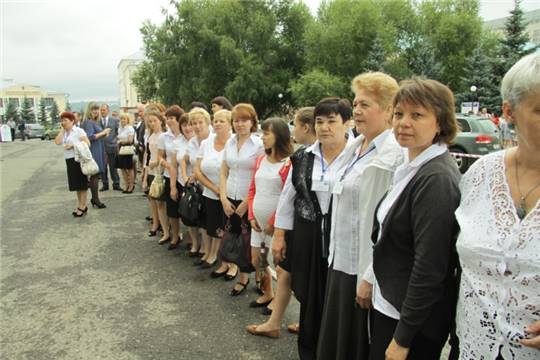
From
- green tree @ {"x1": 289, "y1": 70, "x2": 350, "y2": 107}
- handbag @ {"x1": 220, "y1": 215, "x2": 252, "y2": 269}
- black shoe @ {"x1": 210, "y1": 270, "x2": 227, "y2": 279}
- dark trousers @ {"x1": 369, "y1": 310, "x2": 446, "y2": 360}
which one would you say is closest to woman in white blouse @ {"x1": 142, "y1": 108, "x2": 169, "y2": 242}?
black shoe @ {"x1": 210, "y1": 270, "x2": 227, "y2": 279}

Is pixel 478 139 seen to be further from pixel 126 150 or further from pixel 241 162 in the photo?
pixel 241 162

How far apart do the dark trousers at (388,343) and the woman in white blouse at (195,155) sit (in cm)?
330

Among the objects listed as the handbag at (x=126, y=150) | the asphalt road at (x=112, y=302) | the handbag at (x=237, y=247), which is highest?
the handbag at (x=126, y=150)

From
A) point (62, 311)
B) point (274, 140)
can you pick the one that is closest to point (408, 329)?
point (274, 140)

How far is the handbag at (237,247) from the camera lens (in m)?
4.03

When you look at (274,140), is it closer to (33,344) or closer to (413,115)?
(413,115)

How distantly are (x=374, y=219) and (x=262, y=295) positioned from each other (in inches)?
94.1

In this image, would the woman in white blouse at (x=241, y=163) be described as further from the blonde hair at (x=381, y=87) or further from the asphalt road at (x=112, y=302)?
the blonde hair at (x=381, y=87)

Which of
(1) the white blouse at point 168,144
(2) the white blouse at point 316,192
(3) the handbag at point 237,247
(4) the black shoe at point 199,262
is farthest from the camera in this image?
(1) the white blouse at point 168,144

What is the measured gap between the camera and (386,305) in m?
1.99

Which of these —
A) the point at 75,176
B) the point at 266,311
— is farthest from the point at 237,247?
the point at 75,176

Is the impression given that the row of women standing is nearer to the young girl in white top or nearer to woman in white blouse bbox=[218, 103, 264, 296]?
the young girl in white top

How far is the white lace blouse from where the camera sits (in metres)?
1.43

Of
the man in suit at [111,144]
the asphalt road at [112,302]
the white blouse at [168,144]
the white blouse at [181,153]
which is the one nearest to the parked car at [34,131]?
the man in suit at [111,144]
